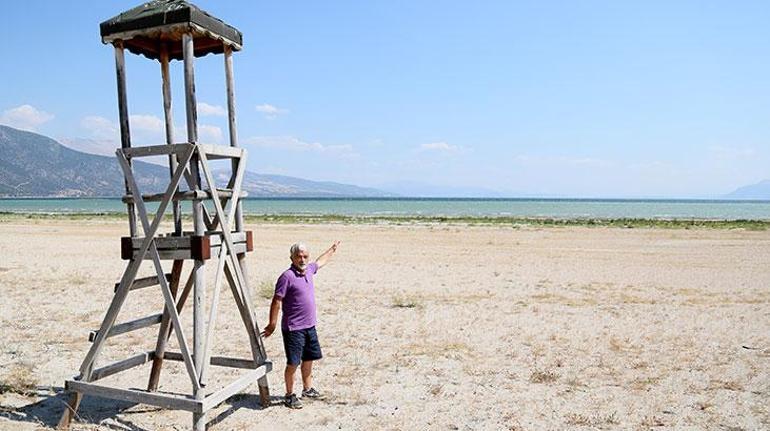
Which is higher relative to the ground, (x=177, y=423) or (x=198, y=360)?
(x=198, y=360)

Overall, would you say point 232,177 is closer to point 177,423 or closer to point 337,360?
point 177,423

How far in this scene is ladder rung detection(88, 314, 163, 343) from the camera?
5523 millimetres

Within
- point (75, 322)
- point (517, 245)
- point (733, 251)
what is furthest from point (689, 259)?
point (75, 322)

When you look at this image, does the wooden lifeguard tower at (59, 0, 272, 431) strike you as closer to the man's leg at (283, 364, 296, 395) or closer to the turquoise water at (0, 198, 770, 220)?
the man's leg at (283, 364, 296, 395)

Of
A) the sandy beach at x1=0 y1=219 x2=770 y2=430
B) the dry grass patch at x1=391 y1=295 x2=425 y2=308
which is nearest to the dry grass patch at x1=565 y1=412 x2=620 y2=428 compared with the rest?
the sandy beach at x1=0 y1=219 x2=770 y2=430

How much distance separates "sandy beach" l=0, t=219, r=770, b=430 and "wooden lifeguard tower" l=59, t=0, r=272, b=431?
1.82 ft

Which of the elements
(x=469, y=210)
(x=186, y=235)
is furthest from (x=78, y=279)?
(x=469, y=210)

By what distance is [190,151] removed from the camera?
4.99 meters

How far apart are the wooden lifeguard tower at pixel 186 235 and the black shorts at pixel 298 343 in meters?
0.28

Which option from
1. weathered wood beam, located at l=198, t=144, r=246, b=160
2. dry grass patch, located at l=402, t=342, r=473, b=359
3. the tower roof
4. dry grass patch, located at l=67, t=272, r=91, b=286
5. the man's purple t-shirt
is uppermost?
the tower roof

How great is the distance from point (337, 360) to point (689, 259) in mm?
17744

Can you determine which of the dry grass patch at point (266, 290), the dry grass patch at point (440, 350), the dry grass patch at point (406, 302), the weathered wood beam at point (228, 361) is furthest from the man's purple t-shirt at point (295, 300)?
→ the dry grass patch at point (266, 290)

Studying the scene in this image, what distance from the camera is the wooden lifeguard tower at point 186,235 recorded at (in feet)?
16.5

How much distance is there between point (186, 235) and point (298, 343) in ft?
5.17
